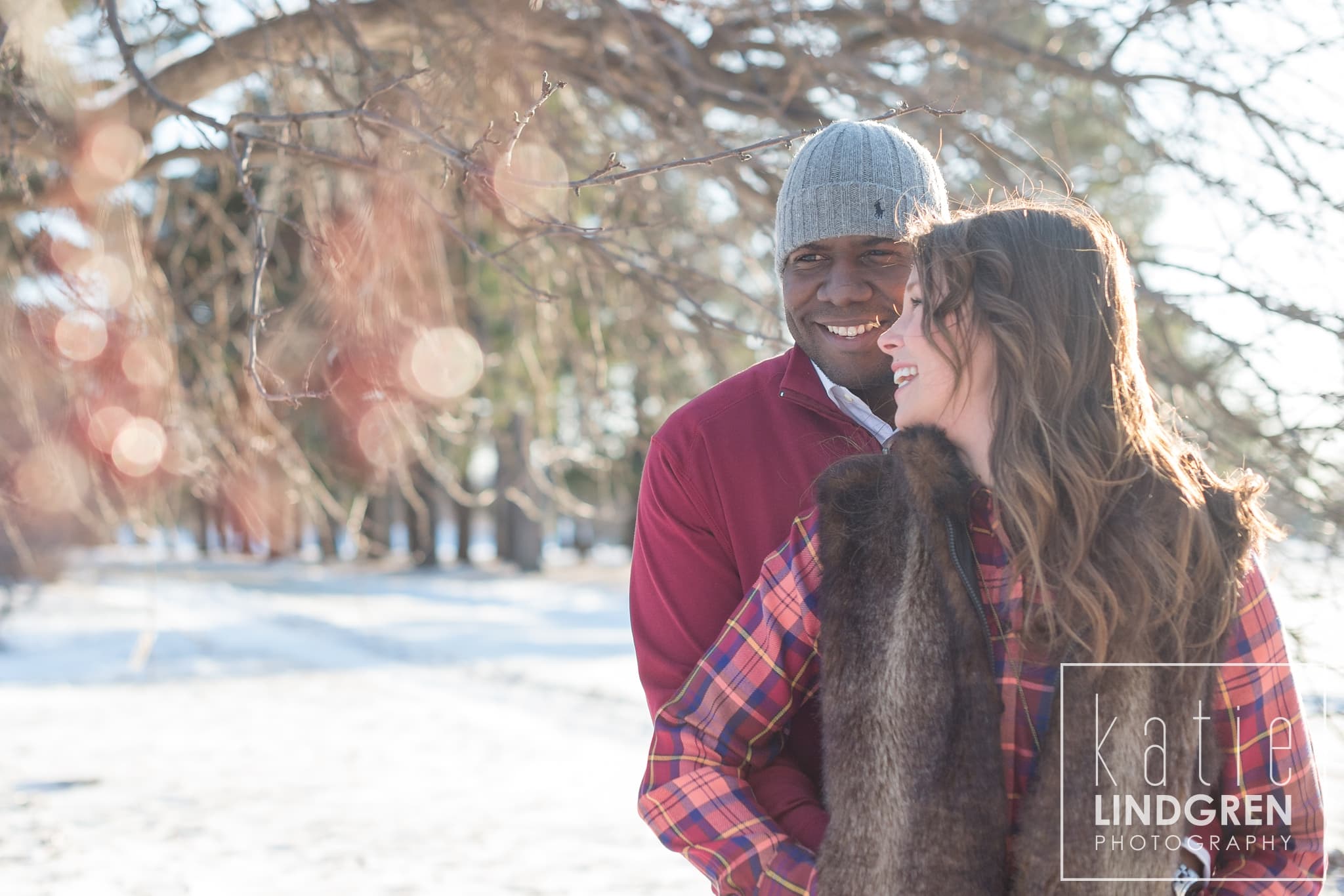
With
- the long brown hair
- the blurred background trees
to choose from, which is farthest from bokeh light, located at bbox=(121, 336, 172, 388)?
the long brown hair

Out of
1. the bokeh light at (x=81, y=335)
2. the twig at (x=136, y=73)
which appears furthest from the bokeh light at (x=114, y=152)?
the twig at (x=136, y=73)

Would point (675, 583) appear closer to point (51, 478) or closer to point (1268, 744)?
point (1268, 744)

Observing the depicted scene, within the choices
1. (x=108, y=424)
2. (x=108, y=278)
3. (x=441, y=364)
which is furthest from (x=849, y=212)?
(x=441, y=364)

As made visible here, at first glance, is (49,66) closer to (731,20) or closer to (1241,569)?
(731,20)

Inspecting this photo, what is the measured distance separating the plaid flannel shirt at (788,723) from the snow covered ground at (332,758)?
220 cm

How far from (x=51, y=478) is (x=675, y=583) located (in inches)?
126

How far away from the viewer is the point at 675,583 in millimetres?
1809

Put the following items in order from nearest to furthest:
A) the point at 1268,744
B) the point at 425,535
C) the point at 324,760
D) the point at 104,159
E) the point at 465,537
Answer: the point at 1268,744 < the point at 104,159 < the point at 324,760 < the point at 425,535 < the point at 465,537

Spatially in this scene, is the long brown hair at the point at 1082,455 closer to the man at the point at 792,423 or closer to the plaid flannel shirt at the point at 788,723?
the plaid flannel shirt at the point at 788,723

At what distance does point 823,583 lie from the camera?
149 centimetres

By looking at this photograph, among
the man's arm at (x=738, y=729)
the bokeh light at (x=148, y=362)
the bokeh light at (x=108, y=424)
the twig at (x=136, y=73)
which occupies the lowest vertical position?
the man's arm at (x=738, y=729)

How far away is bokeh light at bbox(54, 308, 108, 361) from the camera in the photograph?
3.98 meters

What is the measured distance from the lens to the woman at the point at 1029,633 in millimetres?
1336

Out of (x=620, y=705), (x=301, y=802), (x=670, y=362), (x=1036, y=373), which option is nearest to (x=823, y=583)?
(x=1036, y=373)
